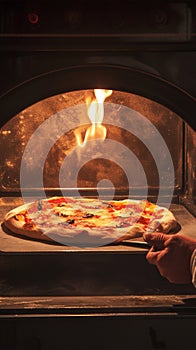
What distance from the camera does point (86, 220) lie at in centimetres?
182

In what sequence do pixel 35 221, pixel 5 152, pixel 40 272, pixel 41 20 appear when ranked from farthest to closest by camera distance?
1. pixel 5 152
2. pixel 35 221
3. pixel 40 272
4. pixel 41 20

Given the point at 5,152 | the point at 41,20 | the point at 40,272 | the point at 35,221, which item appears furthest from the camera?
the point at 5,152

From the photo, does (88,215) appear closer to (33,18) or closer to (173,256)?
(173,256)

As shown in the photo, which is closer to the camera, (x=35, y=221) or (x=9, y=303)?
(x=9, y=303)

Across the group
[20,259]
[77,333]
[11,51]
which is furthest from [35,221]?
[11,51]

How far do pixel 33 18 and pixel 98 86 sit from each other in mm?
204

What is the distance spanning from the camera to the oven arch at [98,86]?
1.41 m

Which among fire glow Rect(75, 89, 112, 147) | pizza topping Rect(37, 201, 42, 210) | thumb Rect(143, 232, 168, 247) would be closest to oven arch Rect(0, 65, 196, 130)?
thumb Rect(143, 232, 168, 247)

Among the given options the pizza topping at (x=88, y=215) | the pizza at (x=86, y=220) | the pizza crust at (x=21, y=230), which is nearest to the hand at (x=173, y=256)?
the pizza at (x=86, y=220)

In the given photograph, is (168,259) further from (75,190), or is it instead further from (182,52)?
(75,190)

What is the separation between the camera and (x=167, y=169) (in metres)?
2.06

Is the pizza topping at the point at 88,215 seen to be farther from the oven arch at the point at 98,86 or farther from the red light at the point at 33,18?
the red light at the point at 33,18

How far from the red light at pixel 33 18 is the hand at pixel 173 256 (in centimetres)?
52

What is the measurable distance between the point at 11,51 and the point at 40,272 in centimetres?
50
